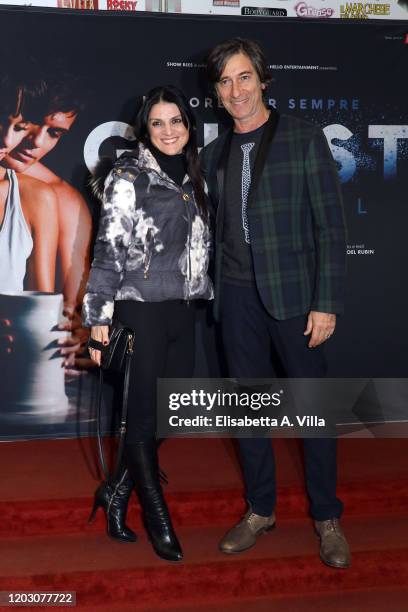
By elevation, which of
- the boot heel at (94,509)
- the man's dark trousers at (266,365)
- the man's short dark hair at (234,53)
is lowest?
the boot heel at (94,509)

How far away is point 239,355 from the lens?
2338mm

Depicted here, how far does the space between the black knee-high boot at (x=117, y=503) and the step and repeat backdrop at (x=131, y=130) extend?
101 centimetres

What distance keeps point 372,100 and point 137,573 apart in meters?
2.48

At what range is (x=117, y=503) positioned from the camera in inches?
94.0

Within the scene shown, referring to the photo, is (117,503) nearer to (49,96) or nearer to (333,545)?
(333,545)

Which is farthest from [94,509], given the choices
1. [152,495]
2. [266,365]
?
[266,365]

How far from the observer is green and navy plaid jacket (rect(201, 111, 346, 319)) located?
2205 mm

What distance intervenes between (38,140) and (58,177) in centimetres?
19

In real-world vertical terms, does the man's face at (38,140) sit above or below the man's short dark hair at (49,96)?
below

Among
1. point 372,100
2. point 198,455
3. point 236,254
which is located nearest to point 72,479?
point 198,455

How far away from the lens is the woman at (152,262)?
2.15 m

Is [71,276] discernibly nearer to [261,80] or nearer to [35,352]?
[35,352]

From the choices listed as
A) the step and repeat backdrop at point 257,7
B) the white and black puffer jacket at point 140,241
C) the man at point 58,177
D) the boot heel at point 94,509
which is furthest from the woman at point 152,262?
the step and repeat backdrop at point 257,7

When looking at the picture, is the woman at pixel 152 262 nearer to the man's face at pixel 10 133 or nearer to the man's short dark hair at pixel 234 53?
the man's short dark hair at pixel 234 53
